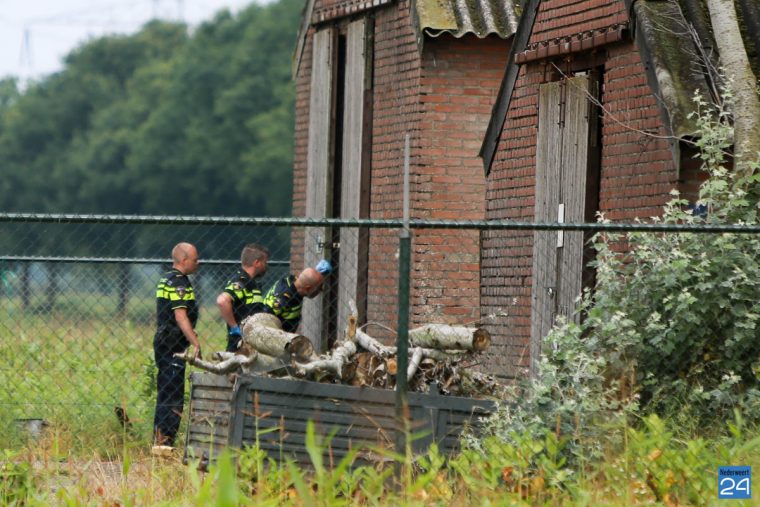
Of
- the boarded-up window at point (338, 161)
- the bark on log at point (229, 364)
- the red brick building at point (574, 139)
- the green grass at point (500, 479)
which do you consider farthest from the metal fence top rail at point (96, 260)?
the green grass at point (500, 479)

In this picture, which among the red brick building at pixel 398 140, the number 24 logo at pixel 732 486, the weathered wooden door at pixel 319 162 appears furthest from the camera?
the weathered wooden door at pixel 319 162

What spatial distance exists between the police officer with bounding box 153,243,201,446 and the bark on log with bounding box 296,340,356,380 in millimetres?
2402

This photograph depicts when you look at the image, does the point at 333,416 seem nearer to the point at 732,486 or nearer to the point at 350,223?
the point at 350,223

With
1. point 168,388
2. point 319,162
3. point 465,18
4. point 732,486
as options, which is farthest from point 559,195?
point 732,486

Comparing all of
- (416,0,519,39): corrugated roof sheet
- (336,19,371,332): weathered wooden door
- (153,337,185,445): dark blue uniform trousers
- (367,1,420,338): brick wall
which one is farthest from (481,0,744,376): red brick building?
(153,337,185,445): dark blue uniform trousers

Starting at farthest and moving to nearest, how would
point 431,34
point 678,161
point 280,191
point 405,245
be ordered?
1. point 280,191
2. point 431,34
3. point 678,161
4. point 405,245

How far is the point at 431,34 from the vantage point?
1525 centimetres

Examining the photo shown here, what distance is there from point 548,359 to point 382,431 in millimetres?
1405

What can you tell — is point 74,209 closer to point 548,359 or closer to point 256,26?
point 256,26

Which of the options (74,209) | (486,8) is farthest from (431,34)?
(74,209)

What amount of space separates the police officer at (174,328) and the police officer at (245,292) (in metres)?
0.50

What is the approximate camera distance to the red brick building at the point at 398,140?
15.3 metres

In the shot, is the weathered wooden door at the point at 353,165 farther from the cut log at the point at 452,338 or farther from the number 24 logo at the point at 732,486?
the number 24 logo at the point at 732,486

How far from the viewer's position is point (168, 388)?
1145 centimetres
